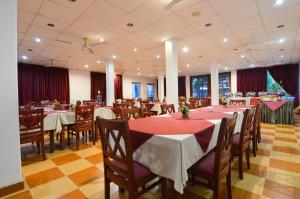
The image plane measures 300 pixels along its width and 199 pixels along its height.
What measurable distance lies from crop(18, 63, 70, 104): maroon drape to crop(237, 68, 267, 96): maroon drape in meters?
11.6

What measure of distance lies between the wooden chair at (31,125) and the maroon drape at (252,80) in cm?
1211

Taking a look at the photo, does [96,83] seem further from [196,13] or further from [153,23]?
[196,13]

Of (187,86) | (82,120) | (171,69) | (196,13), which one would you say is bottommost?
(82,120)

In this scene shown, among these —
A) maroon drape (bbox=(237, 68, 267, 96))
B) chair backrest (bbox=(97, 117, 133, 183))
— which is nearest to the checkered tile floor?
chair backrest (bbox=(97, 117, 133, 183))

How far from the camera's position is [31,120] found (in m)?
2.85

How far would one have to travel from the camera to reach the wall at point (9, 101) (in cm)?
194

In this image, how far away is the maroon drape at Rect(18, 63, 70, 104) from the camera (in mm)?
8102

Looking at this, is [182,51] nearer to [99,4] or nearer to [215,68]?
[215,68]

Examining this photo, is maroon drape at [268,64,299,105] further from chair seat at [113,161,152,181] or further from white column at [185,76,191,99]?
chair seat at [113,161,152,181]

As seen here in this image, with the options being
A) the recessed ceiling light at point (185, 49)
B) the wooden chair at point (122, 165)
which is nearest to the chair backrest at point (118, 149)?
the wooden chair at point (122, 165)

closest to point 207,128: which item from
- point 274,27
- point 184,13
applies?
point 184,13

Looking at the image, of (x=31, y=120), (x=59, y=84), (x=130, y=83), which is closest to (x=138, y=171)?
(x=31, y=120)

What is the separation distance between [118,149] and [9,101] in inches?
63.9

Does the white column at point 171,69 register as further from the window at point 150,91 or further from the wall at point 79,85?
the window at point 150,91
